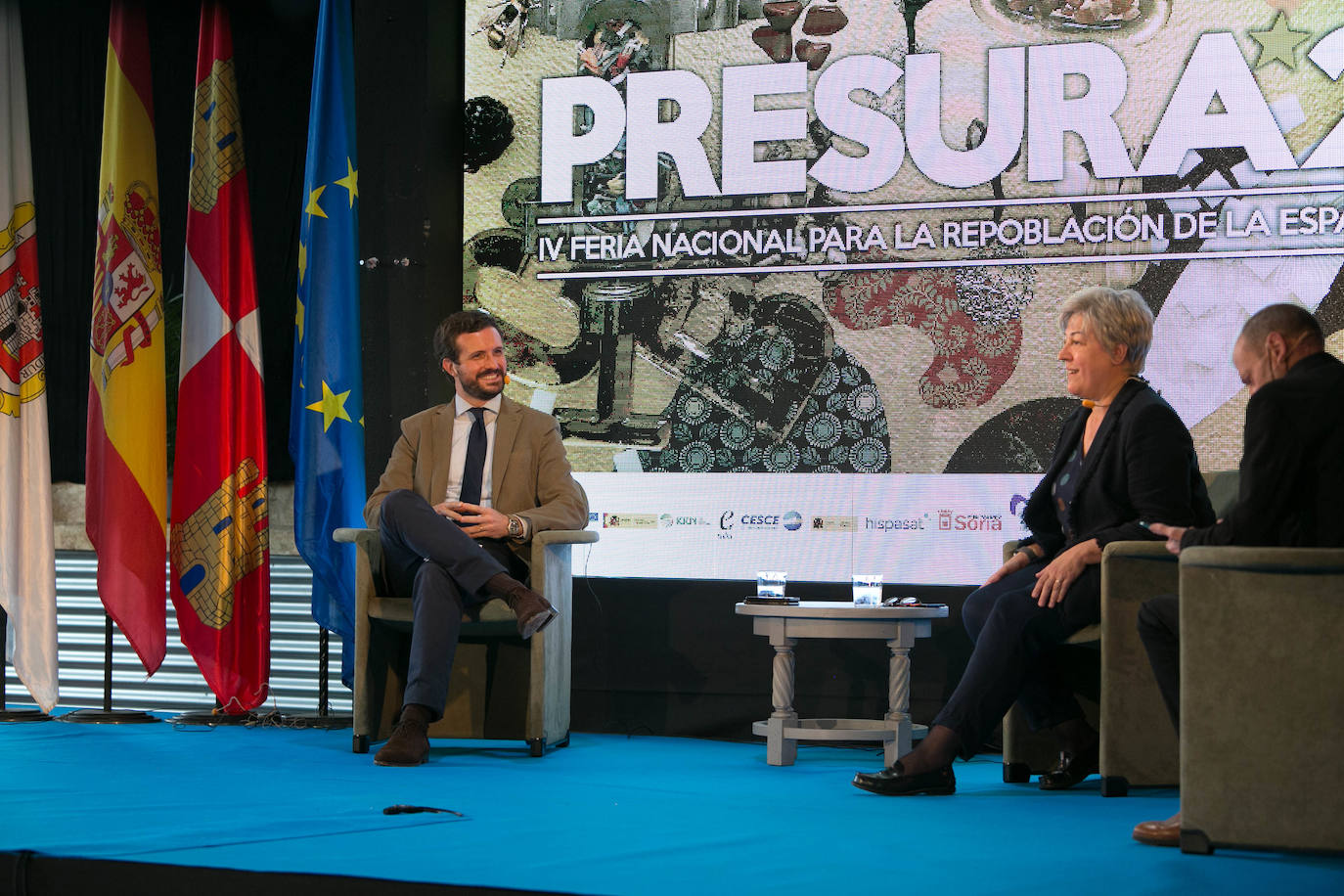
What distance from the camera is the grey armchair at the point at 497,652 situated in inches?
159

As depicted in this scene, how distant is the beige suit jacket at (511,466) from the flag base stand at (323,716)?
30.3 inches

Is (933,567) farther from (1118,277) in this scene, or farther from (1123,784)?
(1123,784)

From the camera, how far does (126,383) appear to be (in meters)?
4.83

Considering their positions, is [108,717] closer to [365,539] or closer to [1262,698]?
[365,539]

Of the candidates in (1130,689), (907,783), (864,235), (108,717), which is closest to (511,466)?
(864,235)

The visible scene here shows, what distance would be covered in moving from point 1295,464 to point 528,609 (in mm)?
2004

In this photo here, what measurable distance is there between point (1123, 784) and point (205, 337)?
3.25 meters

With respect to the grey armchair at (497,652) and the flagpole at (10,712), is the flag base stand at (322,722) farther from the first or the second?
the flagpole at (10,712)

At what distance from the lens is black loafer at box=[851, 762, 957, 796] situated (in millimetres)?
3188

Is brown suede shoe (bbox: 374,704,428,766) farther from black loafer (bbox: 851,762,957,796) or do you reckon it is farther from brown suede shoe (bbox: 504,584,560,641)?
black loafer (bbox: 851,762,957,796)

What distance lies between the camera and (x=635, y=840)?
2.58m

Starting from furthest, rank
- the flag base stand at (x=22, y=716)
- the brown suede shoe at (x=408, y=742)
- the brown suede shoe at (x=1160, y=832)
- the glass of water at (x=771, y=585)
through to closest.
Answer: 1. the flag base stand at (x=22, y=716)
2. the glass of water at (x=771, y=585)
3. the brown suede shoe at (x=408, y=742)
4. the brown suede shoe at (x=1160, y=832)

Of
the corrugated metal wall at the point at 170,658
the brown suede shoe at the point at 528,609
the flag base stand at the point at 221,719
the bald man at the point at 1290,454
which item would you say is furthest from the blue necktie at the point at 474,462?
the bald man at the point at 1290,454

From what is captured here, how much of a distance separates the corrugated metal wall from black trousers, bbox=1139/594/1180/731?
10.5 feet
